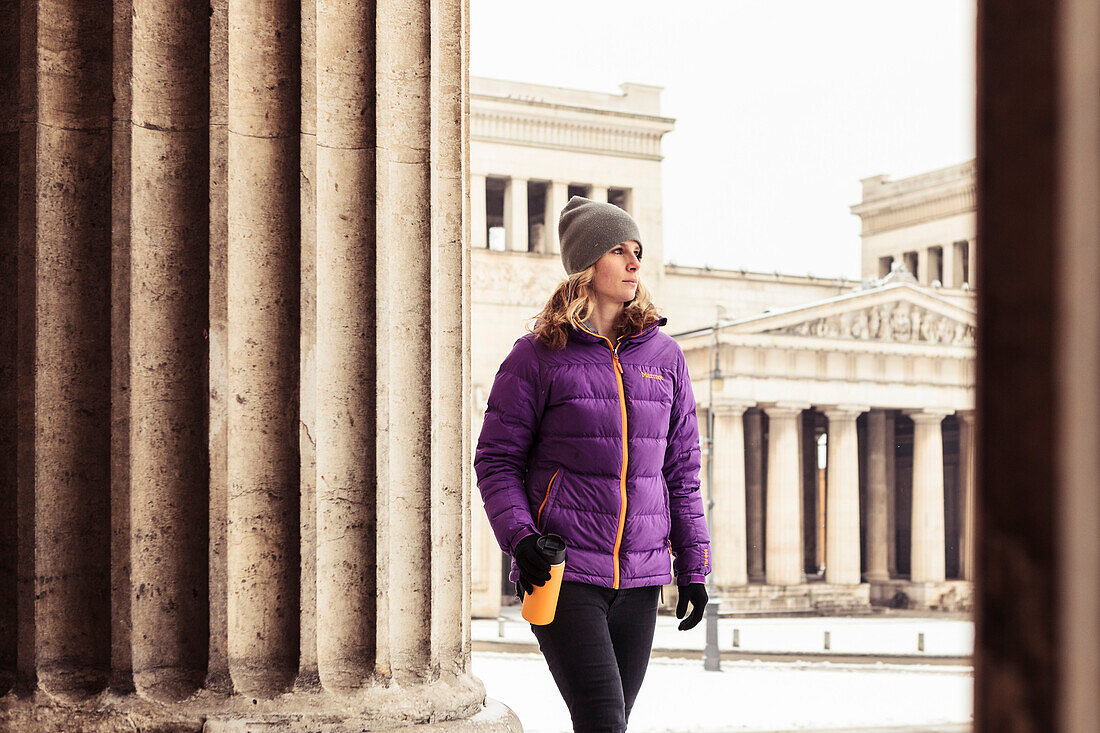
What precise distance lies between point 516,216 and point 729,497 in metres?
11.2

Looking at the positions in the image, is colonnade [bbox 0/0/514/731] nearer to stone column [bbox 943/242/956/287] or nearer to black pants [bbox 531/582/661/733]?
black pants [bbox 531/582/661/733]

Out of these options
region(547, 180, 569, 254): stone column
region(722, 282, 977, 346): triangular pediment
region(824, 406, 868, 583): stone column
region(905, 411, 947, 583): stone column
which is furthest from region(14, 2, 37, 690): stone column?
region(905, 411, 947, 583): stone column

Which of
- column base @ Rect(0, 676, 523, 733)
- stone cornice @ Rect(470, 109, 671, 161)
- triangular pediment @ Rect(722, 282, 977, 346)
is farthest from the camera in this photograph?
stone cornice @ Rect(470, 109, 671, 161)

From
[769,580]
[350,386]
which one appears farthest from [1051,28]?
[769,580]

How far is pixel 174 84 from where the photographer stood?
116 inches

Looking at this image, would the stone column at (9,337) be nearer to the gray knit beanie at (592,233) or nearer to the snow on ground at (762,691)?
the gray knit beanie at (592,233)

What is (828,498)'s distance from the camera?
41.2 meters

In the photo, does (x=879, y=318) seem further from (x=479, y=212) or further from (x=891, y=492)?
(x=479, y=212)

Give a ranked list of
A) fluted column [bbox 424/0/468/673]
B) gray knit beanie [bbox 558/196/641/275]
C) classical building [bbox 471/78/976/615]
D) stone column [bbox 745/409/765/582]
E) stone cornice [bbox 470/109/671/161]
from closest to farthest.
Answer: fluted column [bbox 424/0/468/673], gray knit beanie [bbox 558/196/641/275], classical building [bbox 471/78/976/615], stone cornice [bbox 470/109/671/161], stone column [bbox 745/409/765/582]

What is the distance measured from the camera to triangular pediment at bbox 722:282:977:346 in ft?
123

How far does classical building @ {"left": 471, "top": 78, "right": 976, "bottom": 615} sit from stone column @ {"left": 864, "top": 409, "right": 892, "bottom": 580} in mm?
69

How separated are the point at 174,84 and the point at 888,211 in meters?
53.0

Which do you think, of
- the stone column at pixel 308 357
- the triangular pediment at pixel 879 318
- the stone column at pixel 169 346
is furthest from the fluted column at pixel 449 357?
the triangular pediment at pixel 879 318

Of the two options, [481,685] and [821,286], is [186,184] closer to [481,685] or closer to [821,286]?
[481,685]
